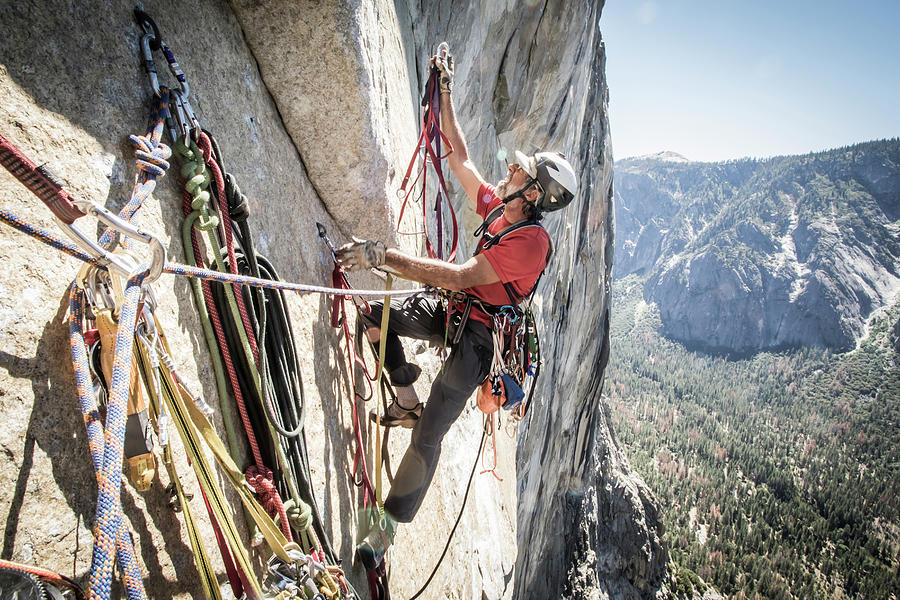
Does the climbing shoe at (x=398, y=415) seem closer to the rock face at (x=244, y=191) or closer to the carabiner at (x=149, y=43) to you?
the rock face at (x=244, y=191)

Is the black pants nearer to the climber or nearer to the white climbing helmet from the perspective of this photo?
the climber

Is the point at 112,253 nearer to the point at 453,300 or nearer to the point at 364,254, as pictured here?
the point at 364,254

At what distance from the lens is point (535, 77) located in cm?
815

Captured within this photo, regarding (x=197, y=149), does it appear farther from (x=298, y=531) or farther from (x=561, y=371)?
(x=561, y=371)

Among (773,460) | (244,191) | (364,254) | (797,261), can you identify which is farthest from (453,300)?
(797,261)

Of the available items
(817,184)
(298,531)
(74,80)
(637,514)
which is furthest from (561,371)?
(817,184)

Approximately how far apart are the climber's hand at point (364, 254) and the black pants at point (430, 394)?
691 millimetres

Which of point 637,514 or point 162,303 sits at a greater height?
point 162,303

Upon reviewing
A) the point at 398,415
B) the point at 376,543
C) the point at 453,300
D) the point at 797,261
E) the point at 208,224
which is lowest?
the point at 797,261

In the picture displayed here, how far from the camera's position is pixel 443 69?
9.96ft

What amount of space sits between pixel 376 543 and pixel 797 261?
169232 millimetres

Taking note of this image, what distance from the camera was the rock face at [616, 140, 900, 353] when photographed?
388 feet

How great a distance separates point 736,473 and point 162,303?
8709 centimetres

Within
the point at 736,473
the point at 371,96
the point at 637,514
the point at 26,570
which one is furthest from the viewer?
the point at 736,473
